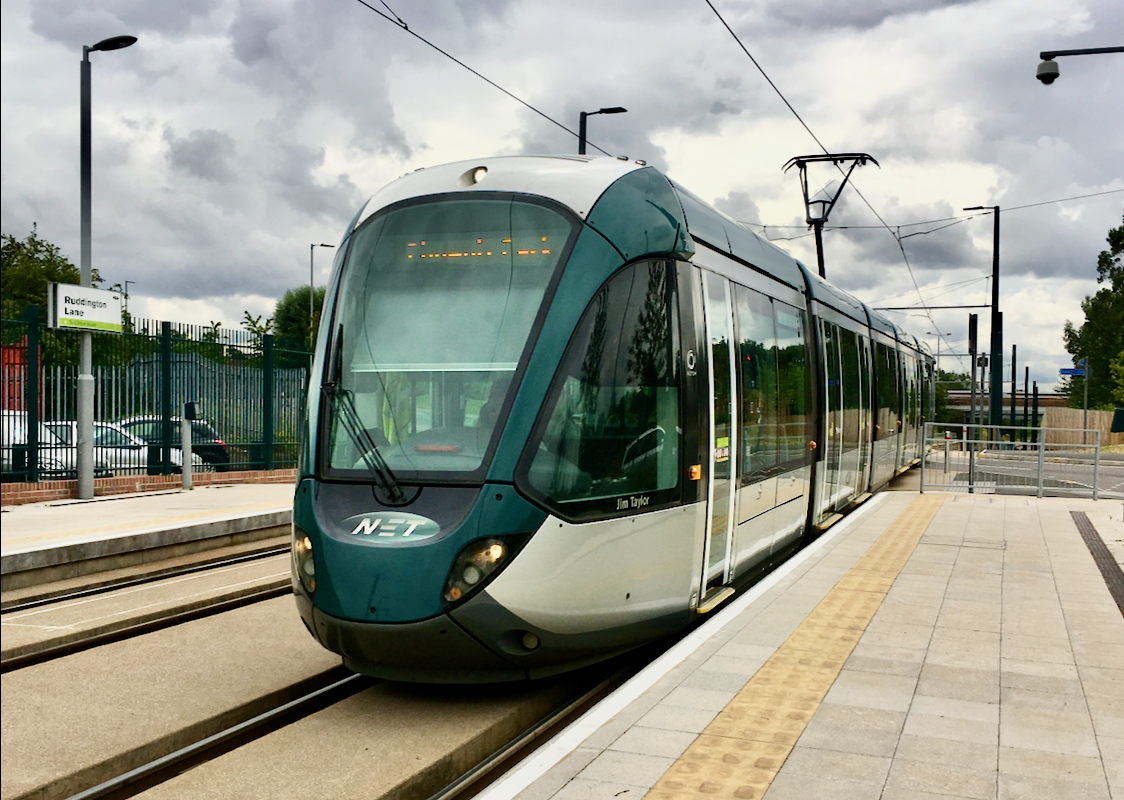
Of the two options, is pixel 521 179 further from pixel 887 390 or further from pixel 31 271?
pixel 31 271

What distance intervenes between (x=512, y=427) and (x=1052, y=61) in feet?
46.8

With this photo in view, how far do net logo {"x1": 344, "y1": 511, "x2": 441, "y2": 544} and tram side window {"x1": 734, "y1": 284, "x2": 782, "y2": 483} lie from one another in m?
3.42

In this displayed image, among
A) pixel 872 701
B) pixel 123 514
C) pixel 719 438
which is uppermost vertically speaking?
pixel 719 438

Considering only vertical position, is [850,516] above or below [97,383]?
below

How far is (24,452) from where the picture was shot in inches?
625

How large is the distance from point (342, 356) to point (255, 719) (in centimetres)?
202

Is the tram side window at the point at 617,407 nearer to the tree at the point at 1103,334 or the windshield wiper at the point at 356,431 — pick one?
the windshield wiper at the point at 356,431

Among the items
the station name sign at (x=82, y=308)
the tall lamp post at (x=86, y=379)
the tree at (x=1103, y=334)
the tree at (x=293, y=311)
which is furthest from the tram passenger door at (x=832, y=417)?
the tree at (x=293, y=311)

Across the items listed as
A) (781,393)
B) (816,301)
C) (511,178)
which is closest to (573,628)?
(511,178)

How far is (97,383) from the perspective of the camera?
17.0 meters

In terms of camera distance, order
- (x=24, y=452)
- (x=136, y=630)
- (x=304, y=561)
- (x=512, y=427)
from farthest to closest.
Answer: (x=24, y=452)
(x=136, y=630)
(x=304, y=561)
(x=512, y=427)

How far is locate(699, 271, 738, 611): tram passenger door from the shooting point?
299 inches

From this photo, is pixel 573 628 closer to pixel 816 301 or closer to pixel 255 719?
pixel 255 719

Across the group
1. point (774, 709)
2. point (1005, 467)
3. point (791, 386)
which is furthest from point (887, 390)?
point (774, 709)
